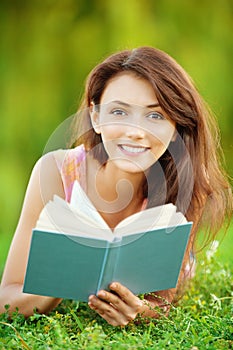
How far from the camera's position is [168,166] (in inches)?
110

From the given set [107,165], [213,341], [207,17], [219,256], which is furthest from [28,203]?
[207,17]

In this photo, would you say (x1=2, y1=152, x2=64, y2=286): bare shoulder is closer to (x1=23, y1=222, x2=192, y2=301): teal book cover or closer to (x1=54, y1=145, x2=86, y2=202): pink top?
(x1=54, y1=145, x2=86, y2=202): pink top

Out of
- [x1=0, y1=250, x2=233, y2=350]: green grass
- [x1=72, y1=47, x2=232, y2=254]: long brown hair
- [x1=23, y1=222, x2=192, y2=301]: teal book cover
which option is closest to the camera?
[x1=0, y1=250, x2=233, y2=350]: green grass

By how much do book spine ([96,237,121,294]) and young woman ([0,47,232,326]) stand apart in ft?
0.37

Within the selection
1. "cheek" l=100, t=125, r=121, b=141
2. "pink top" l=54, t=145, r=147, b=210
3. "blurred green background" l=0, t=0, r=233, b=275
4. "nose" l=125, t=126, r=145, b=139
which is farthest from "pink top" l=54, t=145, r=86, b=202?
"blurred green background" l=0, t=0, r=233, b=275

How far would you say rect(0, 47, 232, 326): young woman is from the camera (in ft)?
8.38

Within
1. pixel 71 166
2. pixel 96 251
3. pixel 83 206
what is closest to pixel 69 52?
pixel 71 166

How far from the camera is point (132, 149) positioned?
8.34ft

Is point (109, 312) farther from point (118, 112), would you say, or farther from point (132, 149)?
point (118, 112)

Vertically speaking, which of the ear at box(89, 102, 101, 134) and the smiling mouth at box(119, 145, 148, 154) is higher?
the ear at box(89, 102, 101, 134)

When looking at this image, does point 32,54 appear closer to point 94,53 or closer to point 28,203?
point 94,53

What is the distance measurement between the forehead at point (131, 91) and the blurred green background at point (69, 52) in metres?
3.61

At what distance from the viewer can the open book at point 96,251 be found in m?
2.14

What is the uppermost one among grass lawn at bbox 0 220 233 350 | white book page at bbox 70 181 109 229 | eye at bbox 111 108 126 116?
eye at bbox 111 108 126 116
